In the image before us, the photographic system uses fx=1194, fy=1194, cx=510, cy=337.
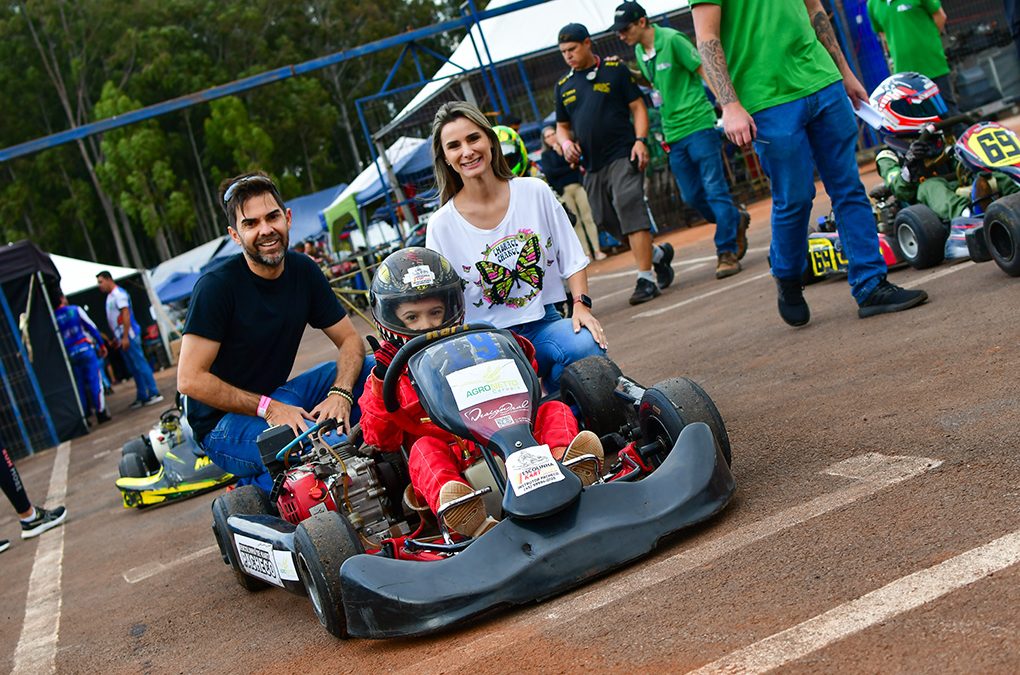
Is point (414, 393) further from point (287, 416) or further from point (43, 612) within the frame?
point (43, 612)

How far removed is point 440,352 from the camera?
406 centimetres

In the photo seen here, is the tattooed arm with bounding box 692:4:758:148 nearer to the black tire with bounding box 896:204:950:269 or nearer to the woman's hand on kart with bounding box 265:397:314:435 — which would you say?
the black tire with bounding box 896:204:950:269

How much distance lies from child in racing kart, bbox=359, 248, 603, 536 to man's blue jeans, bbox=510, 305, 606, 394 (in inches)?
25.2

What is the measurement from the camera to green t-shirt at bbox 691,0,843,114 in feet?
19.5

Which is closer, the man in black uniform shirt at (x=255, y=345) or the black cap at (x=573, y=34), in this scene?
the man in black uniform shirt at (x=255, y=345)

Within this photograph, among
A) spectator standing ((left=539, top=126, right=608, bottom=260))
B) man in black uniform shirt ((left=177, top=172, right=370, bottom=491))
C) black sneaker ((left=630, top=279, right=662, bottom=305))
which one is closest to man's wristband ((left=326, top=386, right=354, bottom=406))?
man in black uniform shirt ((left=177, top=172, right=370, bottom=491))

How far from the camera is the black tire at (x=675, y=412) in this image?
156 inches

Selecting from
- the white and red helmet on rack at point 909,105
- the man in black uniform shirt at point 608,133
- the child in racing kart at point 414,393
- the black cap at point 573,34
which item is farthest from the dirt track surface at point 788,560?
the black cap at point 573,34

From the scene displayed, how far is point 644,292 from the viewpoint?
1021 cm

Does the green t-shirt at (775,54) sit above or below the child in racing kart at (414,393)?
above

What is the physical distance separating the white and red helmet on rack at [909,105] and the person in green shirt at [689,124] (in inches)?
103

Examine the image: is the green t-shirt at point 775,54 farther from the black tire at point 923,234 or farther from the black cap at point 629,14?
the black cap at point 629,14

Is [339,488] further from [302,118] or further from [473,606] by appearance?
[302,118]

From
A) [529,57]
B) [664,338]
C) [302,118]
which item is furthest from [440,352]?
[302,118]
